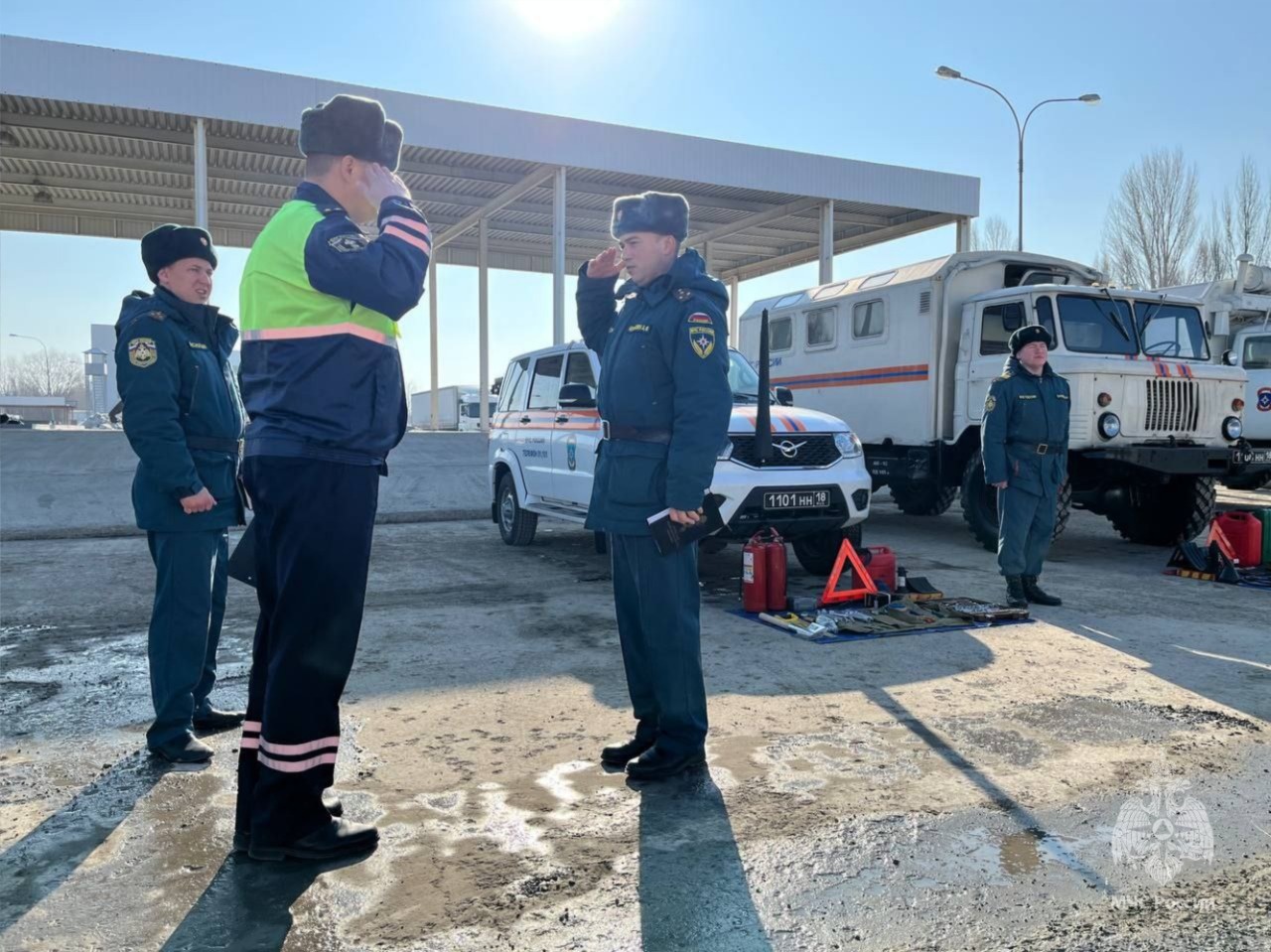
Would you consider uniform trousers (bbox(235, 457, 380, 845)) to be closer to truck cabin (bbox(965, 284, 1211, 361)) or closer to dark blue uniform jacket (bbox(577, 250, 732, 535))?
dark blue uniform jacket (bbox(577, 250, 732, 535))

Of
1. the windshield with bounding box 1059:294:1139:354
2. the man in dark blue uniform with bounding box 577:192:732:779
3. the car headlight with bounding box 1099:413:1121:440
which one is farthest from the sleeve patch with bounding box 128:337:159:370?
the windshield with bounding box 1059:294:1139:354

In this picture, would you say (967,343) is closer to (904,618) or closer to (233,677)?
(904,618)

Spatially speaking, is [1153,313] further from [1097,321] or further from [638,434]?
[638,434]

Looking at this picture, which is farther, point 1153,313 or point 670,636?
point 1153,313

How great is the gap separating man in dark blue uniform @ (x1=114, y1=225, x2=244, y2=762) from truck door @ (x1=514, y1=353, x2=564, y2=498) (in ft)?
15.5

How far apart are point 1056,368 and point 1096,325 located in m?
0.88

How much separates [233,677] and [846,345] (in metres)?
8.43

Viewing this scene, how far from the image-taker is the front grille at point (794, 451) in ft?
21.9

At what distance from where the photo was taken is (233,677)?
466cm

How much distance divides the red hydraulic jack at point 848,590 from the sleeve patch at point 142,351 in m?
4.11

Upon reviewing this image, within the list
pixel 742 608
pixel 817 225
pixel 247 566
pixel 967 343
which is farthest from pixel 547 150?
pixel 247 566

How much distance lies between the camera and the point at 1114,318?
30.0 ft

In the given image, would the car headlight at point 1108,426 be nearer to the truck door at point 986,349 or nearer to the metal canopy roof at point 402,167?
the truck door at point 986,349

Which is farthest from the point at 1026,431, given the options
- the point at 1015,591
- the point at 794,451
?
the point at 794,451
